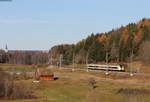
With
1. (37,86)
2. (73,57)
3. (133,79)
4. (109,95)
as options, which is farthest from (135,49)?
(109,95)

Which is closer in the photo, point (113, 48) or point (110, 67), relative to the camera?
point (110, 67)

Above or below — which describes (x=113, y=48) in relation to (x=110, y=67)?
A: above

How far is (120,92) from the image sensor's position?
51062 mm

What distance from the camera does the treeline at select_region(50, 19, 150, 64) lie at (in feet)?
384

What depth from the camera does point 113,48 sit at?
114m

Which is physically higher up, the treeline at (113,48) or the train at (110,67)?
the treeline at (113,48)

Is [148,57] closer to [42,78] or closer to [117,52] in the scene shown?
[117,52]

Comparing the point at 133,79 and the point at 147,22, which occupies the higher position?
the point at 147,22

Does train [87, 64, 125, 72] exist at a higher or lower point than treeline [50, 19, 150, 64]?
lower

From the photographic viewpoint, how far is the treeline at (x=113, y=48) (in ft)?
384

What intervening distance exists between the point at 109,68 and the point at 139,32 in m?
43.3

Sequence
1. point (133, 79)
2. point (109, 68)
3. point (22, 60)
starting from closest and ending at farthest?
1. point (133, 79)
2. point (109, 68)
3. point (22, 60)

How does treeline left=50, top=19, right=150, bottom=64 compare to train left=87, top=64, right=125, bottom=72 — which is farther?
treeline left=50, top=19, right=150, bottom=64

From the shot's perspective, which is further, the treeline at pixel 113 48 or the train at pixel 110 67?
the treeline at pixel 113 48
